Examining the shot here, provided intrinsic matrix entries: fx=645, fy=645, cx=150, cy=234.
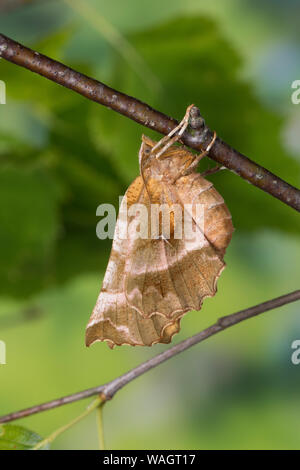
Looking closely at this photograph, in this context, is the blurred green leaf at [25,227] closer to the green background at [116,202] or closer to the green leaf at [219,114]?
the green background at [116,202]

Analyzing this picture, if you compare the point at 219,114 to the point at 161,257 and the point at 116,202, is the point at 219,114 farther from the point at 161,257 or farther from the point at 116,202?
the point at 161,257

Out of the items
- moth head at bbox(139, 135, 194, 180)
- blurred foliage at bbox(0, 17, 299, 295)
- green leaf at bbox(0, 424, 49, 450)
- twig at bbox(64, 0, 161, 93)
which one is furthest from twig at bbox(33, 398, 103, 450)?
twig at bbox(64, 0, 161, 93)

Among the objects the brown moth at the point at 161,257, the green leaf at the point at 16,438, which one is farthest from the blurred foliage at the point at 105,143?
the green leaf at the point at 16,438

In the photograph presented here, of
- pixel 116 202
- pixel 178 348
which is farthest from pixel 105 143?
pixel 178 348

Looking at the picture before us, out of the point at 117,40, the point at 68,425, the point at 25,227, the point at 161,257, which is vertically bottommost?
the point at 68,425

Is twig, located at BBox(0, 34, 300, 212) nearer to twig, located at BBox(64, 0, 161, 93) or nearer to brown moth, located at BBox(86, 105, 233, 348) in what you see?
brown moth, located at BBox(86, 105, 233, 348)

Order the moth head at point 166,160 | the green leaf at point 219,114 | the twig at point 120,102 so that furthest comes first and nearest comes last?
the green leaf at point 219,114, the moth head at point 166,160, the twig at point 120,102
